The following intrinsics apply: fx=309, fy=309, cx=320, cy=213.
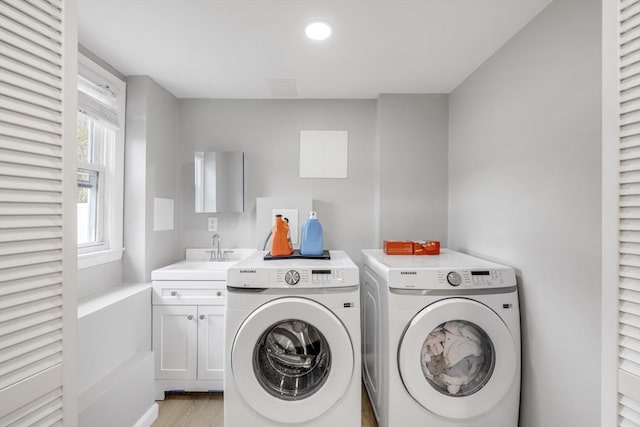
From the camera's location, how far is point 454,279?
162 cm

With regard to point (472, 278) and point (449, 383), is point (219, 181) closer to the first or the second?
point (472, 278)

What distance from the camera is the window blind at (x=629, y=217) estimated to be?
2.45ft

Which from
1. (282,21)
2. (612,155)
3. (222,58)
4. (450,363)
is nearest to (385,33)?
(282,21)

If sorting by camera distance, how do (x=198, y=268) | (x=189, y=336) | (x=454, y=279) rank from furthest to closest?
(x=198, y=268)
(x=189, y=336)
(x=454, y=279)

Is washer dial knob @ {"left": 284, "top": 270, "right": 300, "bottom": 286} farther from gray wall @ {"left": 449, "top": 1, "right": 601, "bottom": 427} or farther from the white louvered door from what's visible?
gray wall @ {"left": 449, "top": 1, "right": 601, "bottom": 427}

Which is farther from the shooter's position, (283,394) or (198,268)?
(198,268)

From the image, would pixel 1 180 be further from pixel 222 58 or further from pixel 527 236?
pixel 527 236

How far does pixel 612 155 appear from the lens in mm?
795

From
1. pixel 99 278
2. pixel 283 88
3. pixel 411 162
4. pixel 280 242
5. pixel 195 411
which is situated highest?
pixel 283 88

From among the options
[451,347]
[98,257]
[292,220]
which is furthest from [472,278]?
[98,257]

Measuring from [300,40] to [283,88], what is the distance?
0.70 metres

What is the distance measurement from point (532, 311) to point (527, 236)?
0.39 m

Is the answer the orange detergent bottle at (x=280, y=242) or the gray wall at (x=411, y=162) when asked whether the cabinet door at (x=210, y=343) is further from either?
the gray wall at (x=411, y=162)

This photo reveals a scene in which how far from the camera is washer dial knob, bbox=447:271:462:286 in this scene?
162 centimetres
